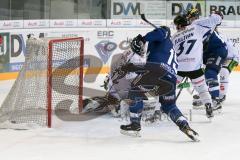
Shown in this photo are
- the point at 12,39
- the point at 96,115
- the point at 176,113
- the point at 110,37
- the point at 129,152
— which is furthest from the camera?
the point at 110,37

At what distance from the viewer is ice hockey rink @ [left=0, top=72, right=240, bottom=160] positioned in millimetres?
4453

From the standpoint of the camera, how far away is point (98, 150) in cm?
461

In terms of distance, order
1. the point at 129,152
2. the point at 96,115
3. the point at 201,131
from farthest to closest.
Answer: the point at 96,115 < the point at 201,131 < the point at 129,152

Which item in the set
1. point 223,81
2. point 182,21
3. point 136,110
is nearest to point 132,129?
point 136,110

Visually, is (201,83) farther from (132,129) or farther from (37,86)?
(37,86)

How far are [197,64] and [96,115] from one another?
115 cm

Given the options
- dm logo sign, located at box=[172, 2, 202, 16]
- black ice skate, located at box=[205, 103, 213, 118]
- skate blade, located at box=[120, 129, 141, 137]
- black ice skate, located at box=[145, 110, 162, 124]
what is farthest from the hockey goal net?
dm logo sign, located at box=[172, 2, 202, 16]

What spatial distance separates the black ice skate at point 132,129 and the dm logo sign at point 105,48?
13.6 ft

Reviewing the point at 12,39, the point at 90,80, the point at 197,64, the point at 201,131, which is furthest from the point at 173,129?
the point at 12,39

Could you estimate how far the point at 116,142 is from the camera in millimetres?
4930

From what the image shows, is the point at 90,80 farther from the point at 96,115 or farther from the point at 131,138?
the point at 131,138

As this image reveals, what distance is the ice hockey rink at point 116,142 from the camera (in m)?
4.45

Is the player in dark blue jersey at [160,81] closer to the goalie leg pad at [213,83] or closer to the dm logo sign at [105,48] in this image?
the goalie leg pad at [213,83]

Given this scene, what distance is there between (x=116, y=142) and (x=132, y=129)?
0.21 m
